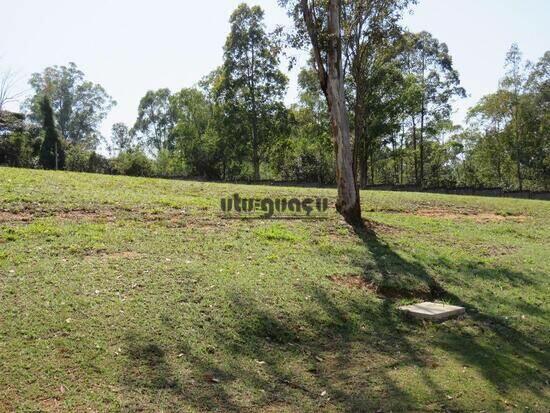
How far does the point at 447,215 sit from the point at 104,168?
24.0 meters

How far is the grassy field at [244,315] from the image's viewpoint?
421 centimetres

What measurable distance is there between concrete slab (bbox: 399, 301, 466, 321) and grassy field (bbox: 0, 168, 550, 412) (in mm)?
146

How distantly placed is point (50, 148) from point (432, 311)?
33.7 m

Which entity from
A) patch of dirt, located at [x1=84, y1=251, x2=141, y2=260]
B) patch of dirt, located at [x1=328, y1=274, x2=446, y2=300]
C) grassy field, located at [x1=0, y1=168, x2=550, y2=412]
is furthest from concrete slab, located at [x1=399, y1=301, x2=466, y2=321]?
patch of dirt, located at [x1=84, y1=251, x2=141, y2=260]

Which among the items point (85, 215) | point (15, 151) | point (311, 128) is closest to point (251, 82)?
point (311, 128)

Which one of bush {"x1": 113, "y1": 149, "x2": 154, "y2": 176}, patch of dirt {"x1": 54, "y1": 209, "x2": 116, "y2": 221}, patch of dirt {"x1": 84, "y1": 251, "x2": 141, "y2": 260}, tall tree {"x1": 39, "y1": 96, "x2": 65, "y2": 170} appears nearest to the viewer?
patch of dirt {"x1": 84, "y1": 251, "x2": 141, "y2": 260}

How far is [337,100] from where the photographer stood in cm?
1130

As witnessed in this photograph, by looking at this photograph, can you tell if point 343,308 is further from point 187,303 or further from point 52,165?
point 52,165

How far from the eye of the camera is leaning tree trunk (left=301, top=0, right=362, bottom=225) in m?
11.3

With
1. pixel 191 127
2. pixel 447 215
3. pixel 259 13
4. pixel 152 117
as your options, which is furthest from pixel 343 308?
pixel 152 117

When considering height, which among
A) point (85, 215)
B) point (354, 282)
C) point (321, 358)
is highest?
point (85, 215)

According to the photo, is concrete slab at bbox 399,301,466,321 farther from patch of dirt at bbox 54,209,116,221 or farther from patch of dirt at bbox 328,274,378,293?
patch of dirt at bbox 54,209,116,221

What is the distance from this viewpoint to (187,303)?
228 inches

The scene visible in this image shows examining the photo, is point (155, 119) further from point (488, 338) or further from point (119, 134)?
point (488, 338)
